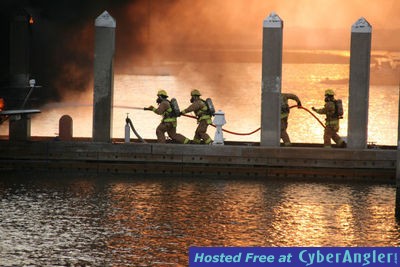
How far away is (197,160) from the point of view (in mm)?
26500

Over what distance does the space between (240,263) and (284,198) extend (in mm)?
12454

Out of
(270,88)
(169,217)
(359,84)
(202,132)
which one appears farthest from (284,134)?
(169,217)

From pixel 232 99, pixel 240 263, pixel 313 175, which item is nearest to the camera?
pixel 240 263

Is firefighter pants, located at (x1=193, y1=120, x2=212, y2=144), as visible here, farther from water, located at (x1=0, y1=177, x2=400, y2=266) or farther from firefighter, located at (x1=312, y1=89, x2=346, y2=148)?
firefighter, located at (x1=312, y1=89, x2=346, y2=148)

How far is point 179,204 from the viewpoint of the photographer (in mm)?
22344

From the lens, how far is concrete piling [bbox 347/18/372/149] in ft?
86.6

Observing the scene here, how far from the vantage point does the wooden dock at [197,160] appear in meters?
26.1

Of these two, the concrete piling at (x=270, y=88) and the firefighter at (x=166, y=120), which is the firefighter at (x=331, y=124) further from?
the firefighter at (x=166, y=120)

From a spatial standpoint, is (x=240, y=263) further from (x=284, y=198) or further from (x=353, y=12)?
(x=353, y=12)

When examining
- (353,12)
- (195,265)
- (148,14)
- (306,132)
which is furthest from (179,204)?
(353,12)

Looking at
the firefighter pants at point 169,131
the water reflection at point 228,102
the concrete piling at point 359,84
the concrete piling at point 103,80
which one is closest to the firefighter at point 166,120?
the firefighter pants at point 169,131

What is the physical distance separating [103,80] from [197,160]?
307 cm

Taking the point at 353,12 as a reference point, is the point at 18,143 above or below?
below

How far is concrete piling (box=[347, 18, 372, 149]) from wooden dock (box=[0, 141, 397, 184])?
20.6 inches
